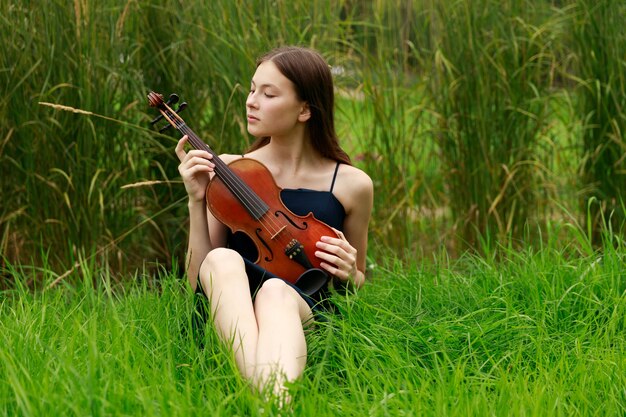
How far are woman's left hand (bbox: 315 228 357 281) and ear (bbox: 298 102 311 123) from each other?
398mm

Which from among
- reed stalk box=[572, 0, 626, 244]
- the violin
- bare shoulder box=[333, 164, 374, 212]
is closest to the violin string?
the violin

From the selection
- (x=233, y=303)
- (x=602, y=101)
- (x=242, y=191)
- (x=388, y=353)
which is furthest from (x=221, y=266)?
(x=602, y=101)

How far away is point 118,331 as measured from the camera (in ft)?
9.03

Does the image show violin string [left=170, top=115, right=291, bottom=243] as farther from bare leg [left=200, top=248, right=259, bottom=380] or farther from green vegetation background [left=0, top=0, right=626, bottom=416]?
green vegetation background [left=0, top=0, right=626, bottom=416]

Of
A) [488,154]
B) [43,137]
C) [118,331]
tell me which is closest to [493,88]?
[488,154]

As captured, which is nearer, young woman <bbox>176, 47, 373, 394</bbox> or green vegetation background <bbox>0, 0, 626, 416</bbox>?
green vegetation background <bbox>0, 0, 626, 416</bbox>

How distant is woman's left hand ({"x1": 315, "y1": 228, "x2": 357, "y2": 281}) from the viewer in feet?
9.64

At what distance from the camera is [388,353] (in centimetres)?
274

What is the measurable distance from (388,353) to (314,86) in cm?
93

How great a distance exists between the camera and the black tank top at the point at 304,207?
10.2ft

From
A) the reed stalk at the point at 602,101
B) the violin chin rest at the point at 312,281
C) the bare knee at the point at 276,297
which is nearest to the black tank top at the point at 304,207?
the violin chin rest at the point at 312,281

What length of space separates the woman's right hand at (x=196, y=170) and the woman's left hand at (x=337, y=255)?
405mm

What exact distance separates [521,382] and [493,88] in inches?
80.9

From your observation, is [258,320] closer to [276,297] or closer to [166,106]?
[276,297]
